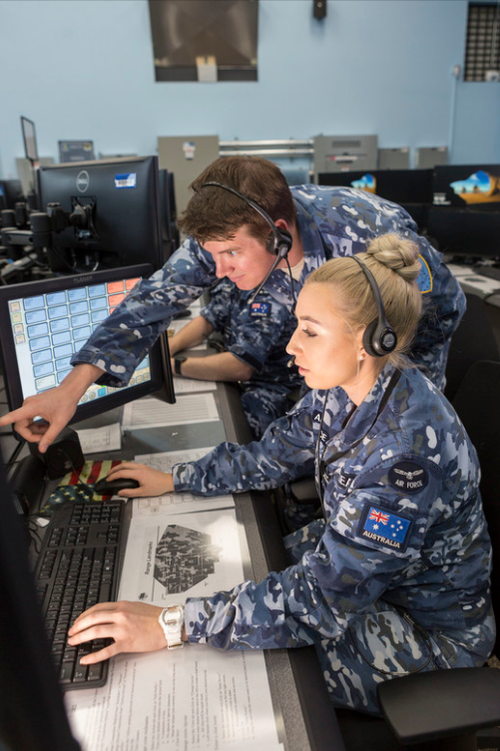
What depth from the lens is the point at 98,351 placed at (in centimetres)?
117

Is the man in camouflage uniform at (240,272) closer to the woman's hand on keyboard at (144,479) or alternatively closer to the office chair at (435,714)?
the woman's hand on keyboard at (144,479)

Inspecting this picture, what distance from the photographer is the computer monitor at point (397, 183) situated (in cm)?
390

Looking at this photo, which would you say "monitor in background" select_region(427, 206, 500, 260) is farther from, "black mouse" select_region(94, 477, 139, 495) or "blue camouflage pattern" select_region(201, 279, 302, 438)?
"black mouse" select_region(94, 477, 139, 495)

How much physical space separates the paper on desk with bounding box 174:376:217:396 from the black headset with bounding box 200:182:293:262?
684 mm

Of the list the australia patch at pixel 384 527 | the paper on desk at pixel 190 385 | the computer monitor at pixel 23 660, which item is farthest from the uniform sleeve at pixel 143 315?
the computer monitor at pixel 23 660

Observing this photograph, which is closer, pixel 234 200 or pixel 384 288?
pixel 384 288

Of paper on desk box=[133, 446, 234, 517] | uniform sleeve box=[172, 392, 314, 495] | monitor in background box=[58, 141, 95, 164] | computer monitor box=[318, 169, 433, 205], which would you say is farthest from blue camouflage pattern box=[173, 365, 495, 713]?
monitor in background box=[58, 141, 95, 164]

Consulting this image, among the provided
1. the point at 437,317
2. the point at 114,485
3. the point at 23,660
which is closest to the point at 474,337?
the point at 437,317

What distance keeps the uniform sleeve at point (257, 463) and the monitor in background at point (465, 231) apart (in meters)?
2.96

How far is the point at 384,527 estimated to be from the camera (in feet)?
2.60

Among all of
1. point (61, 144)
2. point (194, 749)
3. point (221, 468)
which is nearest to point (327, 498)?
point (221, 468)

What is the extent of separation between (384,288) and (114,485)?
650 mm

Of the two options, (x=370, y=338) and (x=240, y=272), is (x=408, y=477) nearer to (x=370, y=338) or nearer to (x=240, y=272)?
(x=370, y=338)

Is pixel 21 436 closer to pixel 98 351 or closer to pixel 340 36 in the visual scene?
pixel 98 351
